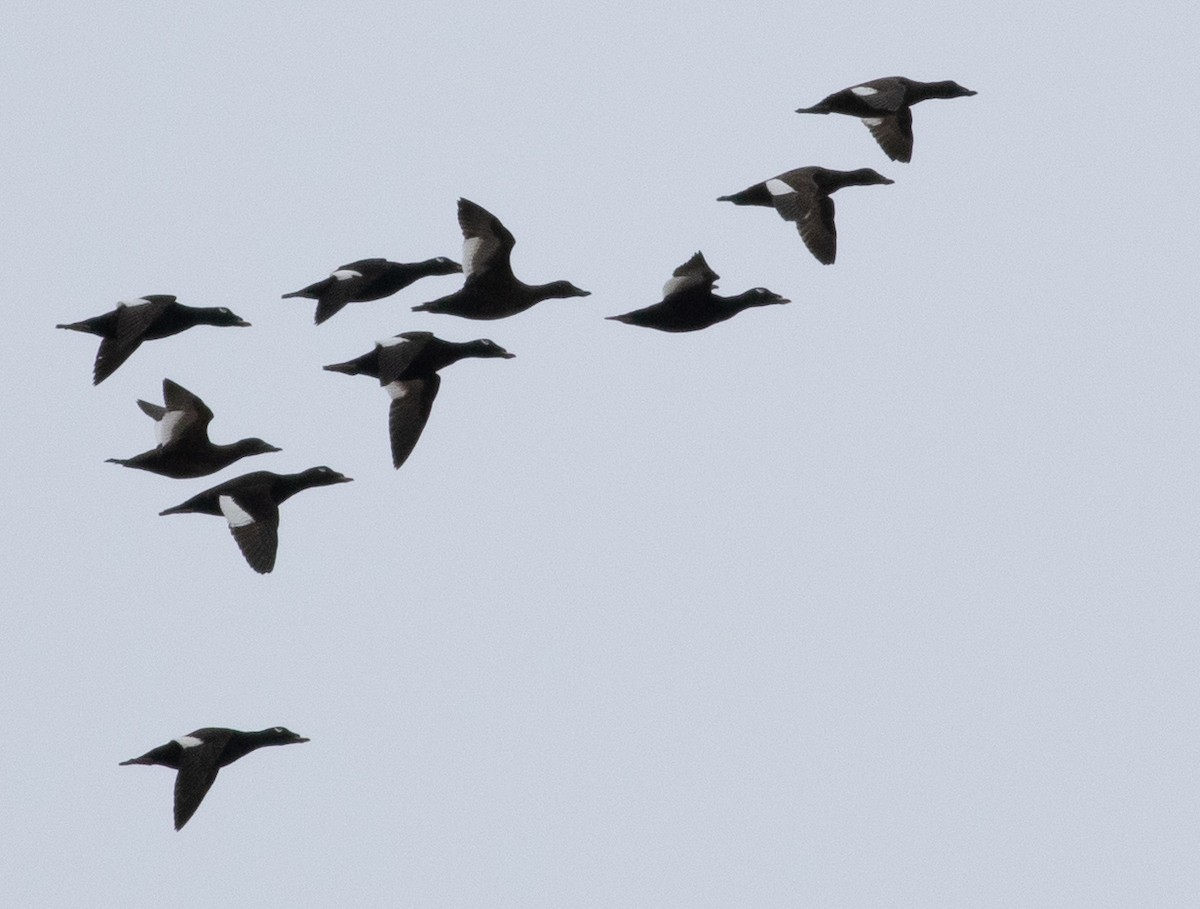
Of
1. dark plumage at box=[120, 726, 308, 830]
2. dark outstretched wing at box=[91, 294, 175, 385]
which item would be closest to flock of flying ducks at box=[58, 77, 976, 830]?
dark outstretched wing at box=[91, 294, 175, 385]

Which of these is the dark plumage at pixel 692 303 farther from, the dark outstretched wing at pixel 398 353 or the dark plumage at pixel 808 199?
the dark outstretched wing at pixel 398 353

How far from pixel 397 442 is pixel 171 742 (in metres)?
3.32

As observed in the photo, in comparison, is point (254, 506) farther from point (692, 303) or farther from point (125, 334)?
point (692, 303)

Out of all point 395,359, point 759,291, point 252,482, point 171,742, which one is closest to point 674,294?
point 759,291

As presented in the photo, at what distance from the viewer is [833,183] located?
66.1 ft

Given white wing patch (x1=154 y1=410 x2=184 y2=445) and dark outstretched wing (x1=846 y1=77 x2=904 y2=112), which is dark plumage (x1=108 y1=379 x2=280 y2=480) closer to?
white wing patch (x1=154 y1=410 x2=184 y2=445)

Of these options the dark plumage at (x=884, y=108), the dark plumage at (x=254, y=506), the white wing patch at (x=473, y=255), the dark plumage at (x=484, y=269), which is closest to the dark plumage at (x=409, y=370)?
the dark plumage at (x=484, y=269)

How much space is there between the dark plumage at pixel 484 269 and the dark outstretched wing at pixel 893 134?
318cm

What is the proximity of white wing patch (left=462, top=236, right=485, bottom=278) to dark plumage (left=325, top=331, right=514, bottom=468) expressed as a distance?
588 mm

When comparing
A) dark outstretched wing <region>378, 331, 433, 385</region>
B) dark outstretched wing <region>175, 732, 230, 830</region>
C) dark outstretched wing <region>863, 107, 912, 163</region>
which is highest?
dark outstretched wing <region>863, 107, 912, 163</region>

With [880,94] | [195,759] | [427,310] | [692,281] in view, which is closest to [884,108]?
[880,94]

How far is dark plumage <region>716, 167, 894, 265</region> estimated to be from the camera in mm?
19500

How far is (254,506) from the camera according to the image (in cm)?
1880

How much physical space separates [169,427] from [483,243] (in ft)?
9.75
